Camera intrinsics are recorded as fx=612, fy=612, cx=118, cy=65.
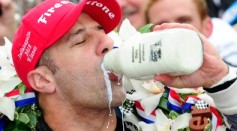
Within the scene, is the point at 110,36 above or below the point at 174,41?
below

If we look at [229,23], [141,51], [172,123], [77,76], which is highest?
[141,51]

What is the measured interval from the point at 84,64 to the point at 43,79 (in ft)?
0.77

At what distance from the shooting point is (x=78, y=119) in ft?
9.04

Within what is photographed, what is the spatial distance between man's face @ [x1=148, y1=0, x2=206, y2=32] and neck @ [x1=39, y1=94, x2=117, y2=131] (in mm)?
1140

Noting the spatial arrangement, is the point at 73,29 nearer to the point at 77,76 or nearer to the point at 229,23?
the point at 77,76

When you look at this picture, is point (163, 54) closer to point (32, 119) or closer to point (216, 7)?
point (32, 119)

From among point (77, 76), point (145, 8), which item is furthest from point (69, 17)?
point (145, 8)

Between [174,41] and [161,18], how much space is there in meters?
1.77

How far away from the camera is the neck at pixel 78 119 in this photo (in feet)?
8.98

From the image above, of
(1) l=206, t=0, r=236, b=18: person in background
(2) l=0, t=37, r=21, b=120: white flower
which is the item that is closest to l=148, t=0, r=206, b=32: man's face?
(2) l=0, t=37, r=21, b=120: white flower

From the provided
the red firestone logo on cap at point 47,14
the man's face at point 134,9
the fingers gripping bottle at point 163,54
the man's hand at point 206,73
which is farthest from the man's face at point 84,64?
the man's face at point 134,9

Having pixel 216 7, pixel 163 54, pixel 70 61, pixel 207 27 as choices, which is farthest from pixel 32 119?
pixel 216 7

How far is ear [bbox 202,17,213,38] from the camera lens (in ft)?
12.9

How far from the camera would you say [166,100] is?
288cm
